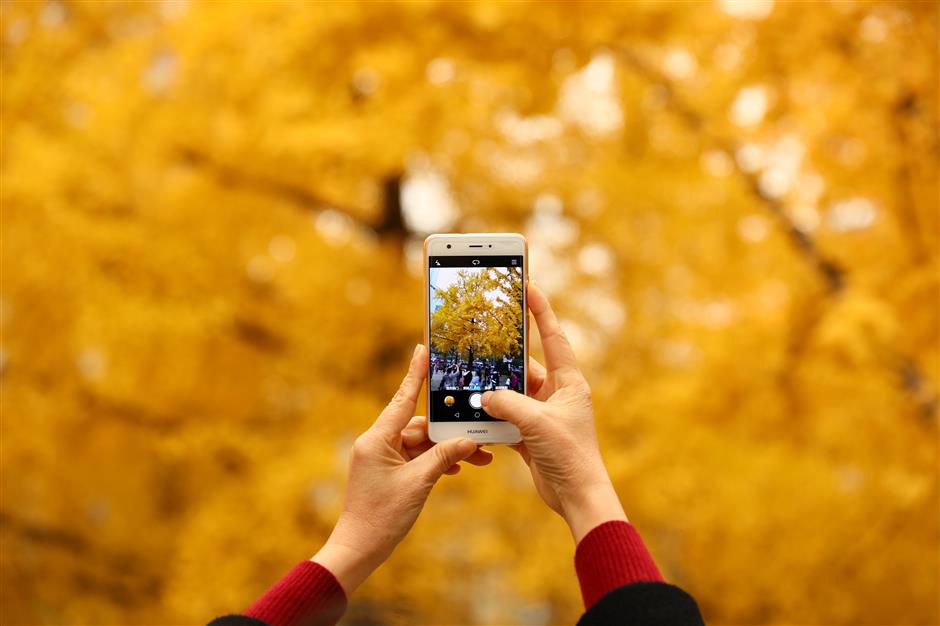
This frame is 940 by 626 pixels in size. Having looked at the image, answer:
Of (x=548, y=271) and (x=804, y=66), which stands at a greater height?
(x=804, y=66)

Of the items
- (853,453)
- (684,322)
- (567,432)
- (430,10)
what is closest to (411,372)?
(567,432)

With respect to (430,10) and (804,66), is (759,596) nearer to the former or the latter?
(804,66)

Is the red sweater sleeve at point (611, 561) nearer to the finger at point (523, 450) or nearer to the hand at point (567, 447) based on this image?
the hand at point (567, 447)

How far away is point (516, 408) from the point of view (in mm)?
785

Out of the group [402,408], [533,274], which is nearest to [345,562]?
[402,408]

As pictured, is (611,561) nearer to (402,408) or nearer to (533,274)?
(402,408)

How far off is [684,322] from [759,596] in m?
0.84

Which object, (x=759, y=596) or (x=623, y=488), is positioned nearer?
(x=623, y=488)

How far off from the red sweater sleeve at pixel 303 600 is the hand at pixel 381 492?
17 millimetres

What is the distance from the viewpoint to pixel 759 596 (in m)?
2.29

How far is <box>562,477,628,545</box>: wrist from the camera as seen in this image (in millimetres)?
704

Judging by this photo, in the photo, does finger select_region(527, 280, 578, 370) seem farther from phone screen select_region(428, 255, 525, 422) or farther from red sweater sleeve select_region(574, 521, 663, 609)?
red sweater sleeve select_region(574, 521, 663, 609)

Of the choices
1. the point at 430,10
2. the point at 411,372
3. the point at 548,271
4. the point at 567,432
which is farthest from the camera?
the point at 548,271

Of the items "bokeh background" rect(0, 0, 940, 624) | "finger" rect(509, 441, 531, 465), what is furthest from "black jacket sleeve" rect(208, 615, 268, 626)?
"bokeh background" rect(0, 0, 940, 624)
